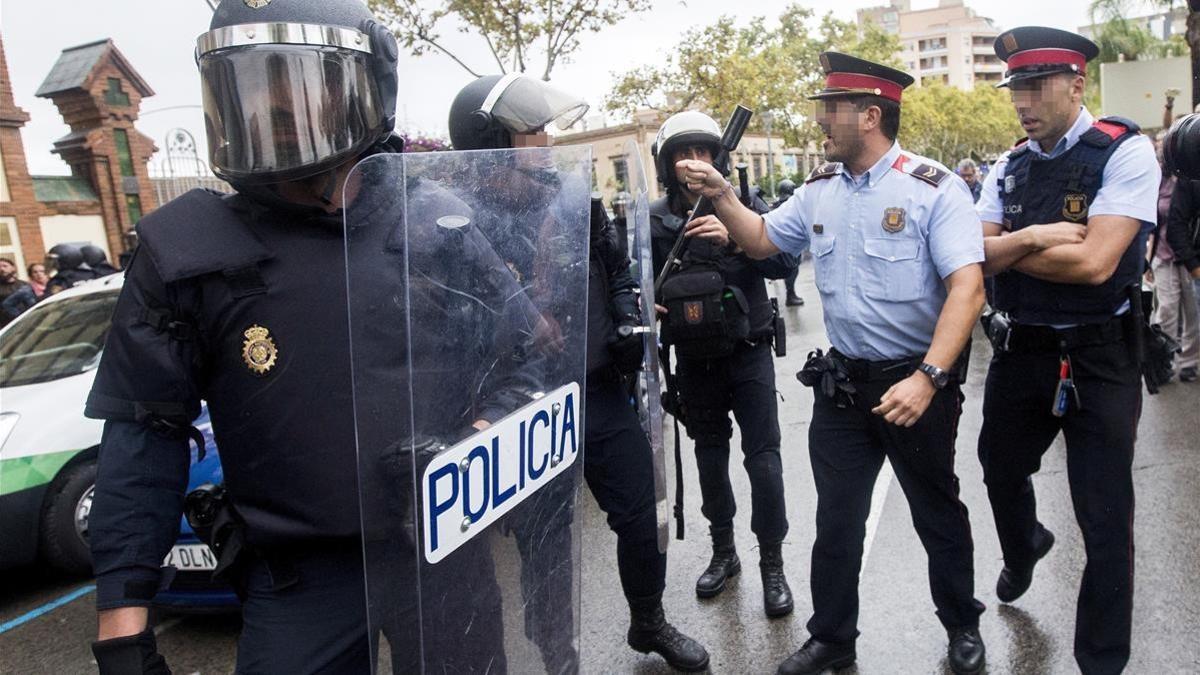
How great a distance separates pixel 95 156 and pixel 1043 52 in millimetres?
15668

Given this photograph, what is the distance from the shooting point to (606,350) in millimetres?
2664

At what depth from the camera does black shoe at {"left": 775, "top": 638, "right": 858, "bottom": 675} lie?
2.79 m

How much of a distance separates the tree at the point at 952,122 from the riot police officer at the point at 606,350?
4678 centimetres

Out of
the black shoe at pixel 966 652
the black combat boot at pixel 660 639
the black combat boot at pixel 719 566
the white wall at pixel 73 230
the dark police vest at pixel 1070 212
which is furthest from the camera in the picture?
the white wall at pixel 73 230

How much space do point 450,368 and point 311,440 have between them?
0.29 meters

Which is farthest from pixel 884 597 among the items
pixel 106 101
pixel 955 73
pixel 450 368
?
pixel 955 73

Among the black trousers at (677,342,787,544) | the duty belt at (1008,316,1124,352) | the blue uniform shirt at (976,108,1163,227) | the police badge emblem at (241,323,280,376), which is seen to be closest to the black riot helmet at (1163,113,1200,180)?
the blue uniform shirt at (976,108,1163,227)

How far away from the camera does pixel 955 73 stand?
11556cm

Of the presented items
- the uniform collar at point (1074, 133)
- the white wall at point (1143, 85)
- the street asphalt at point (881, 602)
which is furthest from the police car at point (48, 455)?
the white wall at point (1143, 85)

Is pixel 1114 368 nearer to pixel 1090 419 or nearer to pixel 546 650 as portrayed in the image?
pixel 1090 419

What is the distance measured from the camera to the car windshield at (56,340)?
4.77m

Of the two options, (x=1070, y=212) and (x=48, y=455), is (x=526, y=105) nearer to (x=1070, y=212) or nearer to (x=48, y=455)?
(x=1070, y=212)

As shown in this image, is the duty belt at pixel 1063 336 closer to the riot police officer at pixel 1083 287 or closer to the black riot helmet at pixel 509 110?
the riot police officer at pixel 1083 287

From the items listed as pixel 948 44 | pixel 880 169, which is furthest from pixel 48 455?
pixel 948 44
